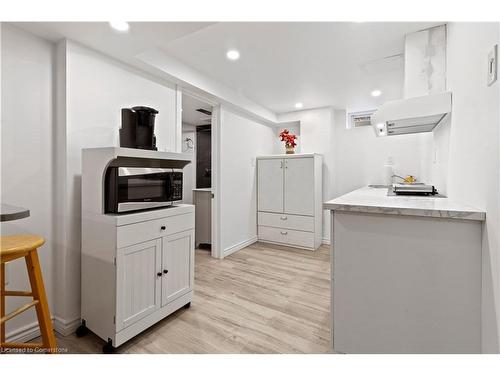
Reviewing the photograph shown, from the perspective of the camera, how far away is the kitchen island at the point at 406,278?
109 centimetres

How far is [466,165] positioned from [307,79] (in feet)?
6.83

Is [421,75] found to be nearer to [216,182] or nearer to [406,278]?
[406,278]

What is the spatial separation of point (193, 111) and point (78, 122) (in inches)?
88.7

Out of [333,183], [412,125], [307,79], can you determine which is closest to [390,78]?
[307,79]

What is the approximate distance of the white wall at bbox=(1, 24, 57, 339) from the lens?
1.56 metres

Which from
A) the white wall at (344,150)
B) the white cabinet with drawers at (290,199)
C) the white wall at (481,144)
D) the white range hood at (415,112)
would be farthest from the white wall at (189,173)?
the white wall at (481,144)

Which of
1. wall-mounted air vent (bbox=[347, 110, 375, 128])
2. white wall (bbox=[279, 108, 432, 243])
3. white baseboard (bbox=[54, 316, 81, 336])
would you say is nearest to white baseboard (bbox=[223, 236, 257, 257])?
white wall (bbox=[279, 108, 432, 243])

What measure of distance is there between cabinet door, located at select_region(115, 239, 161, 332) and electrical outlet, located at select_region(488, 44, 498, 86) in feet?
6.70

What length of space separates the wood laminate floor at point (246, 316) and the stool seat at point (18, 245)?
832 mm

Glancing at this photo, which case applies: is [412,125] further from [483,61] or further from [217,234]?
[217,234]

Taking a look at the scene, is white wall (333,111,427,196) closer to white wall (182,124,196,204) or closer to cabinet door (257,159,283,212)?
cabinet door (257,159,283,212)

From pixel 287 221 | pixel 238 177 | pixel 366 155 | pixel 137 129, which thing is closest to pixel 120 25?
pixel 137 129

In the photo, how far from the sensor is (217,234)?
11.2ft

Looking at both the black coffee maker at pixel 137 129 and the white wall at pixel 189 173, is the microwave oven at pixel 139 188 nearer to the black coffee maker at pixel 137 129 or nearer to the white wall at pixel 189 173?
the black coffee maker at pixel 137 129
